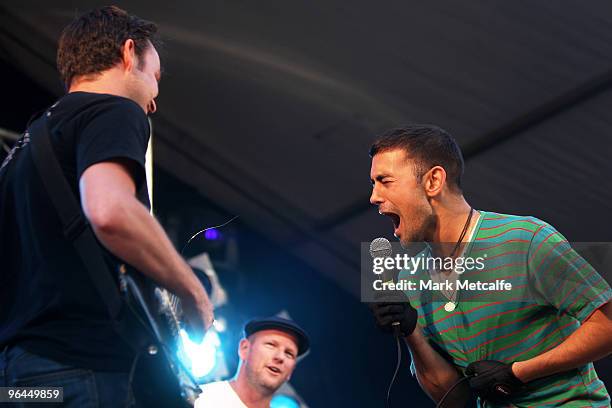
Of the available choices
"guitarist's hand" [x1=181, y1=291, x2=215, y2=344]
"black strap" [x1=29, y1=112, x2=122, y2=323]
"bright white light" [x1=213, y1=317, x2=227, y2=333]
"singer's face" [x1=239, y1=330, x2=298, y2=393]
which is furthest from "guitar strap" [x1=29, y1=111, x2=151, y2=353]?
"bright white light" [x1=213, y1=317, x2=227, y2=333]

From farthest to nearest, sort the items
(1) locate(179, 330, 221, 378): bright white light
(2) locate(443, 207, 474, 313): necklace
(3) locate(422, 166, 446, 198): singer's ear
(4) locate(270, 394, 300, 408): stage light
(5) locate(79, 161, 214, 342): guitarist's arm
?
(4) locate(270, 394, 300, 408): stage light < (1) locate(179, 330, 221, 378): bright white light < (3) locate(422, 166, 446, 198): singer's ear < (2) locate(443, 207, 474, 313): necklace < (5) locate(79, 161, 214, 342): guitarist's arm

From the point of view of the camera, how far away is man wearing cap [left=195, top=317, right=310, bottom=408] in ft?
17.3

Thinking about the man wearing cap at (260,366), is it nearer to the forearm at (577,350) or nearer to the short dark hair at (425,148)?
the short dark hair at (425,148)

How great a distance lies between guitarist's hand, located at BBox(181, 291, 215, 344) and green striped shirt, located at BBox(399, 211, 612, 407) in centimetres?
124

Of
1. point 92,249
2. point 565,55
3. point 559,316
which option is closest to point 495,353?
point 559,316

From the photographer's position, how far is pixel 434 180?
3389mm

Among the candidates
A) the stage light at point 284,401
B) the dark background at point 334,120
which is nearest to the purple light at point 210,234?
the dark background at point 334,120

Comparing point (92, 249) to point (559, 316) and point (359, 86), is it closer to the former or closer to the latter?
point (559, 316)

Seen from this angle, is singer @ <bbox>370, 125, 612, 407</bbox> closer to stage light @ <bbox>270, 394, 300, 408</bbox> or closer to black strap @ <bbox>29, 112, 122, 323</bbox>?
black strap @ <bbox>29, 112, 122, 323</bbox>

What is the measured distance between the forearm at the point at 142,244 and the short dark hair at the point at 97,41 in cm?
62

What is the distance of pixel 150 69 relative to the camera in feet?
8.30

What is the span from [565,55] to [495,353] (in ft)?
8.46

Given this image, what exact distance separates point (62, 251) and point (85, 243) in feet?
0.32

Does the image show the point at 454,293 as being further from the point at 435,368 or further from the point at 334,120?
the point at 334,120
